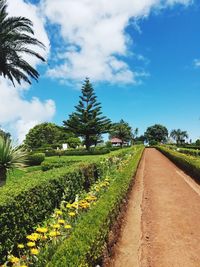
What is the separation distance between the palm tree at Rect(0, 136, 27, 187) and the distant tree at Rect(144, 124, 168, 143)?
4023 inches

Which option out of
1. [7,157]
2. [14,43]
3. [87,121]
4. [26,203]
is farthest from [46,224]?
[87,121]

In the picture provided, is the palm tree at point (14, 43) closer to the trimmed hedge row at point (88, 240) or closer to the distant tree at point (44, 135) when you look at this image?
the trimmed hedge row at point (88, 240)

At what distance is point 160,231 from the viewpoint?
594 cm

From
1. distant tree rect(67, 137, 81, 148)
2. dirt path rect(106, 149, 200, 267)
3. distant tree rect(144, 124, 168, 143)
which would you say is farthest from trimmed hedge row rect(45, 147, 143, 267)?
distant tree rect(144, 124, 168, 143)

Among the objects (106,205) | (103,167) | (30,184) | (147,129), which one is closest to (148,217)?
(106,205)

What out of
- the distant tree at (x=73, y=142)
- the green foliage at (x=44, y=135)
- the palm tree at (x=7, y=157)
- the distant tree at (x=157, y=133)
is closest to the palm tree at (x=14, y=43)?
the palm tree at (x=7, y=157)

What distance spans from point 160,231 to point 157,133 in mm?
107308

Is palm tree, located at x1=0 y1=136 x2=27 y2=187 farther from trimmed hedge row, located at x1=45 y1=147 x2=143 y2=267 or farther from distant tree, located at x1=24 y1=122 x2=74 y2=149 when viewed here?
distant tree, located at x1=24 y1=122 x2=74 y2=149

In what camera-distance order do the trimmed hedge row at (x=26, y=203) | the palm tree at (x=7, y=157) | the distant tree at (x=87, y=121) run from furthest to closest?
the distant tree at (x=87, y=121) < the palm tree at (x=7, y=157) < the trimmed hedge row at (x=26, y=203)

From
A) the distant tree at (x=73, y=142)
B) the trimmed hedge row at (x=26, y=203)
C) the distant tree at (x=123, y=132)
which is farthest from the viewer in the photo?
the distant tree at (x=123, y=132)

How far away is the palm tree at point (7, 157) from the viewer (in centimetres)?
901

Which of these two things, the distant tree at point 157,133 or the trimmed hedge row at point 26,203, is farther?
the distant tree at point 157,133

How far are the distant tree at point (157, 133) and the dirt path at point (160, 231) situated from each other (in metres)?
102

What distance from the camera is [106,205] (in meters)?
5.42
